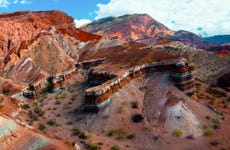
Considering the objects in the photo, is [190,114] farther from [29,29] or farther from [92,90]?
[29,29]

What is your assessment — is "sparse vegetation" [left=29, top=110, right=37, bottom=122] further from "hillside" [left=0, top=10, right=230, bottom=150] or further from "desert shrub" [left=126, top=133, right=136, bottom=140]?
"desert shrub" [left=126, top=133, right=136, bottom=140]

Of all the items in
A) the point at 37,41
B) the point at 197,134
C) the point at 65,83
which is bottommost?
the point at 197,134

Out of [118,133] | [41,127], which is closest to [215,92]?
[118,133]

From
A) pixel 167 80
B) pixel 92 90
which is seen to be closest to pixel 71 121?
pixel 92 90

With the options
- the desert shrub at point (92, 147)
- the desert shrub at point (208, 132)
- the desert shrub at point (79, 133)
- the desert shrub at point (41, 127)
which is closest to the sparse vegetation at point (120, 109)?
the desert shrub at point (79, 133)

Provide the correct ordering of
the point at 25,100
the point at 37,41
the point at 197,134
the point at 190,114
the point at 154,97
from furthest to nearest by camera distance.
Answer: the point at 37,41 → the point at 25,100 → the point at 154,97 → the point at 190,114 → the point at 197,134

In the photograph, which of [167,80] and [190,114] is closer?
[190,114]

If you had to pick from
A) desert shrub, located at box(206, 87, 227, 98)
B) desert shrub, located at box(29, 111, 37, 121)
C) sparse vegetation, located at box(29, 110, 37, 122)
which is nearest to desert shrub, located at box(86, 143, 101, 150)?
sparse vegetation, located at box(29, 110, 37, 122)

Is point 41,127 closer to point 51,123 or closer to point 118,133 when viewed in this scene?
point 51,123

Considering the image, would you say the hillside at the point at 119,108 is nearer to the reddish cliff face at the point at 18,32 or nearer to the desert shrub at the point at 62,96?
the desert shrub at the point at 62,96
